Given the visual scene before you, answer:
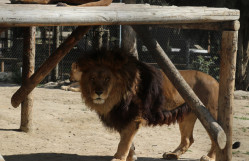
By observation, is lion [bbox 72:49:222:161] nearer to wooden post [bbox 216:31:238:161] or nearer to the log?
the log

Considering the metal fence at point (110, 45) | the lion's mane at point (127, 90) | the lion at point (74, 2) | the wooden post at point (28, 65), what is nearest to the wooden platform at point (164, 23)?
the lion at point (74, 2)

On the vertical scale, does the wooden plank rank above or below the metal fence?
above

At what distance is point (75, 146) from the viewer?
7523mm

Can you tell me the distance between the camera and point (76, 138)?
26.1 ft

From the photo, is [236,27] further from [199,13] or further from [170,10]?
[170,10]

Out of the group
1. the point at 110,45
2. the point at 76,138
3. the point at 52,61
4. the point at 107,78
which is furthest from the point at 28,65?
the point at 110,45

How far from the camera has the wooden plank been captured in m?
4.21

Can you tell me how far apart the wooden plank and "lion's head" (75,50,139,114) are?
1035 millimetres

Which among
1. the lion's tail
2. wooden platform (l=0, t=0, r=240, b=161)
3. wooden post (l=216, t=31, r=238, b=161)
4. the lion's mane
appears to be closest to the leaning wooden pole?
wooden platform (l=0, t=0, r=240, b=161)

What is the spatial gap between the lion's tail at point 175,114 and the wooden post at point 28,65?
232cm

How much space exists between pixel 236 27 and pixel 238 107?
18.6 feet

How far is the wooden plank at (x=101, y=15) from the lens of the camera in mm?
4207

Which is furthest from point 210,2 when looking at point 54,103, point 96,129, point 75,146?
point 75,146

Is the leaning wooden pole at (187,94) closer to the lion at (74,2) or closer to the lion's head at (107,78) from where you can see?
the lion's head at (107,78)
